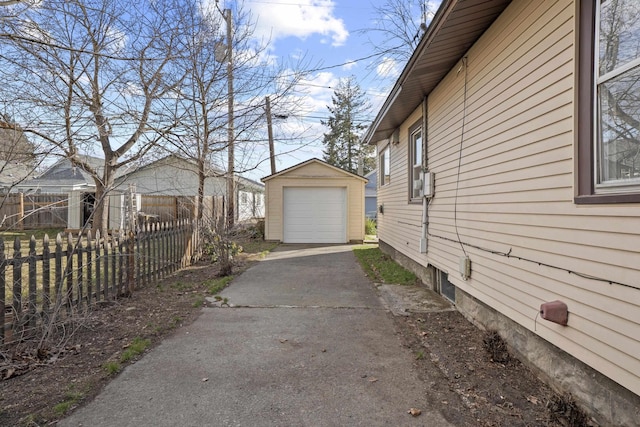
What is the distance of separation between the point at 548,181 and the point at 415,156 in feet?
16.2

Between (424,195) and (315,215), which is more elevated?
(424,195)

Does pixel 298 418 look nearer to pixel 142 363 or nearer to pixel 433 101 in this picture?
pixel 142 363

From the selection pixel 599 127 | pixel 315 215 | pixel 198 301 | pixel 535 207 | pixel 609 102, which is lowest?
pixel 198 301

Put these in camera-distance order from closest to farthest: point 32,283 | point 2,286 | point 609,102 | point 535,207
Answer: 1. point 609,102
2. point 535,207
3. point 2,286
4. point 32,283

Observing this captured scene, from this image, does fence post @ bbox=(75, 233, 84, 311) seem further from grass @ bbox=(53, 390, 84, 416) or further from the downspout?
the downspout

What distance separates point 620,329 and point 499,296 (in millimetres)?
1577

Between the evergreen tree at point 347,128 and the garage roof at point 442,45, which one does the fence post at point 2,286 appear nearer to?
the garage roof at point 442,45

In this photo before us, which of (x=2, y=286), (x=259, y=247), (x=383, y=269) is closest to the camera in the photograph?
(x=2, y=286)

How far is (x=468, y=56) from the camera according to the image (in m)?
4.77

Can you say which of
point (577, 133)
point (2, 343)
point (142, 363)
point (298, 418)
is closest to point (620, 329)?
point (577, 133)

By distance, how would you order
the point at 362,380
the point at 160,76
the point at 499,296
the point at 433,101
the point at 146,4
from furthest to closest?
the point at 160,76
the point at 146,4
the point at 433,101
the point at 499,296
the point at 362,380

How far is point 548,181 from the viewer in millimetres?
2934

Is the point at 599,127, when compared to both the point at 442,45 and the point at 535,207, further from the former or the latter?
the point at 442,45

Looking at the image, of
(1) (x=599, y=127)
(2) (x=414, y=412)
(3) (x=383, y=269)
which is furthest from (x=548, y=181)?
(3) (x=383, y=269)
